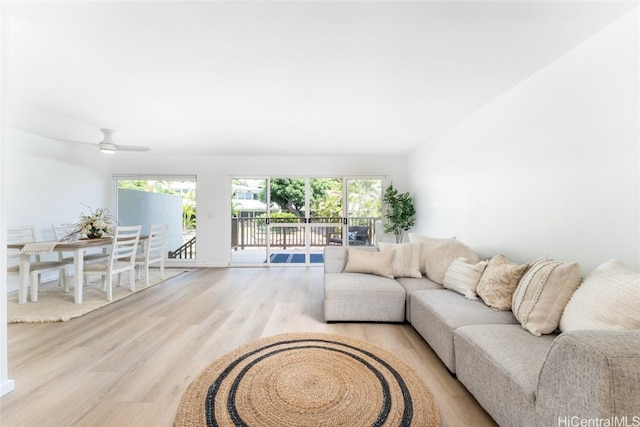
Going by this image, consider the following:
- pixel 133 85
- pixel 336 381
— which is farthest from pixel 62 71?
pixel 336 381

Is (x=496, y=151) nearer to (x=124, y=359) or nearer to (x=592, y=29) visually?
(x=592, y=29)

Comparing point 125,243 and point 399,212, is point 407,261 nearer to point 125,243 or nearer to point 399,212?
point 399,212

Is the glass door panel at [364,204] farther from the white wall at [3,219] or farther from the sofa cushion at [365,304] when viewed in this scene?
the white wall at [3,219]

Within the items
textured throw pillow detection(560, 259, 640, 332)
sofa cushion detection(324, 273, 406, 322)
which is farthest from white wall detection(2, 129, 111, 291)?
textured throw pillow detection(560, 259, 640, 332)

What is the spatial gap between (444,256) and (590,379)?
186 cm

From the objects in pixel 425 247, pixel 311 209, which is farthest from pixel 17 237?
pixel 425 247

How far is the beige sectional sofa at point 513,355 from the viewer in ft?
2.66

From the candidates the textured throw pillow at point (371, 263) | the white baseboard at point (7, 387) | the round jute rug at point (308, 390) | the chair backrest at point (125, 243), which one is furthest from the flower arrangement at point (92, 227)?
the textured throw pillow at point (371, 263)

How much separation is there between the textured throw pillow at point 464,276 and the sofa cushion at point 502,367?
1.86 feet

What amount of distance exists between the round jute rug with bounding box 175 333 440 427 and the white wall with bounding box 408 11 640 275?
1.54 m

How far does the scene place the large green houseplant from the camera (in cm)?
478

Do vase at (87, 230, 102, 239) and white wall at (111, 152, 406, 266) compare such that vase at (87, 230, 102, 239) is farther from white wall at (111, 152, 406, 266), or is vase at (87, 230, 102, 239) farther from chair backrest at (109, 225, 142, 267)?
white wall at (111, 152, 406, 266)

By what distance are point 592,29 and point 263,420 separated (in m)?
3.07

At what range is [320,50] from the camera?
1853 mm
